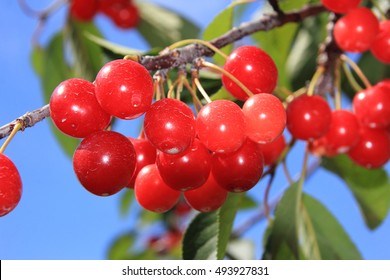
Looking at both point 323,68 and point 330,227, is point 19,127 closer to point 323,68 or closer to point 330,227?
point 323,68

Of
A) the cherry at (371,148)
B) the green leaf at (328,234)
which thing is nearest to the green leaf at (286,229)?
the green leaf at (328,234)

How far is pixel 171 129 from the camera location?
3.10ft

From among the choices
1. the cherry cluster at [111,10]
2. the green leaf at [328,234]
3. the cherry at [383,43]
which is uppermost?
the cherry cluster at [111,10]

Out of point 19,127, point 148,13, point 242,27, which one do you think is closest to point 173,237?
point 148,13

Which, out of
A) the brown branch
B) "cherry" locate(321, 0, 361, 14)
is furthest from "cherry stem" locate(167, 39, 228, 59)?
"cherry" locate(321, 0, 361, 14)

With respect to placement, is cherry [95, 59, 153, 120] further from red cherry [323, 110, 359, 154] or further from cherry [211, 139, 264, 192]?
red cherry [323, 110, 359, 154]

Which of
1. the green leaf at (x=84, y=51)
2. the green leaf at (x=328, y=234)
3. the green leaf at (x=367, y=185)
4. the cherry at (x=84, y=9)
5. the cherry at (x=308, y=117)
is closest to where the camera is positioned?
the cherry at (x=308, y=117)

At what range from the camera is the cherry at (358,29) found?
1.44 metres

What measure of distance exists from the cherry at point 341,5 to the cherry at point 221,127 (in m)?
0.58

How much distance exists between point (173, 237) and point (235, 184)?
2.45m

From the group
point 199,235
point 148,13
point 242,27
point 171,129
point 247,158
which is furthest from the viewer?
point 148,13

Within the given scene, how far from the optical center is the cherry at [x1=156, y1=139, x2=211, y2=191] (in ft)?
3.29

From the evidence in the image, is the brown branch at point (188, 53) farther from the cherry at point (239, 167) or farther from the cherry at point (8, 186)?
the cherry at point (239, 167)

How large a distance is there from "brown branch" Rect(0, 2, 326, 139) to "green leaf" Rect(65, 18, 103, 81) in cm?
96
